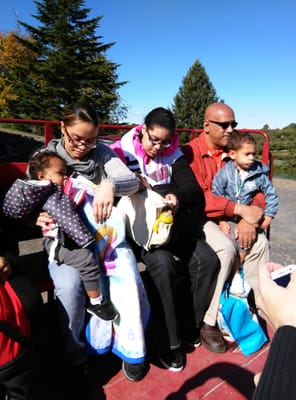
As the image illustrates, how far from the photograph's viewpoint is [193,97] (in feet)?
133

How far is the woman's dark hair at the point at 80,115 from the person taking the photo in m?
2.08

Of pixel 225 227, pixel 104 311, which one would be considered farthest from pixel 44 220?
pixel 225 227

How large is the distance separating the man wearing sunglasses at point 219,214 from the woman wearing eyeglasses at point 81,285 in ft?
2.13

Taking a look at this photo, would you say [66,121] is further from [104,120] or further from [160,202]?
[104,120]

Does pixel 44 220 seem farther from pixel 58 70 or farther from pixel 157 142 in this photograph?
pixel 58 70

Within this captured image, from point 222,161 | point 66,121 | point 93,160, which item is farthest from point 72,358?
point 222,161

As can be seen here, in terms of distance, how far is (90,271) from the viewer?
190 centimetres

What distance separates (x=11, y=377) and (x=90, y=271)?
0.66m

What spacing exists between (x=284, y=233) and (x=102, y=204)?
5.07 meters

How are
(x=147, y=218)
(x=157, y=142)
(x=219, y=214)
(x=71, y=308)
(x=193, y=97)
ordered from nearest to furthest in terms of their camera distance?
(x=71, y=308)
(x=147, y=218)
(x=157, y=142)
(x=219, y=214)
(x=193, y=97)

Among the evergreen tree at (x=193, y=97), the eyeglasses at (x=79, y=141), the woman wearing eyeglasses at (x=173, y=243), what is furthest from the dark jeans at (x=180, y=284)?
the evergreen tree at (x=193, y=97)

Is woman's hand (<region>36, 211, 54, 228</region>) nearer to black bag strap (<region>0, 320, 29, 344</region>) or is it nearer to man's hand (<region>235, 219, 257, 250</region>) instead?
black bag strap (<region>0, 320, 29, 344</region>)

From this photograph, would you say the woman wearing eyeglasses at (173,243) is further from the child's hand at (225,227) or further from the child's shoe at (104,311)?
the child's shoe at (104,311)

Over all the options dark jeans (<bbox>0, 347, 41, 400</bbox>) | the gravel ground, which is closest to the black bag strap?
dark jeans (<bbox>0, 347, 41, 400</bbox>)
